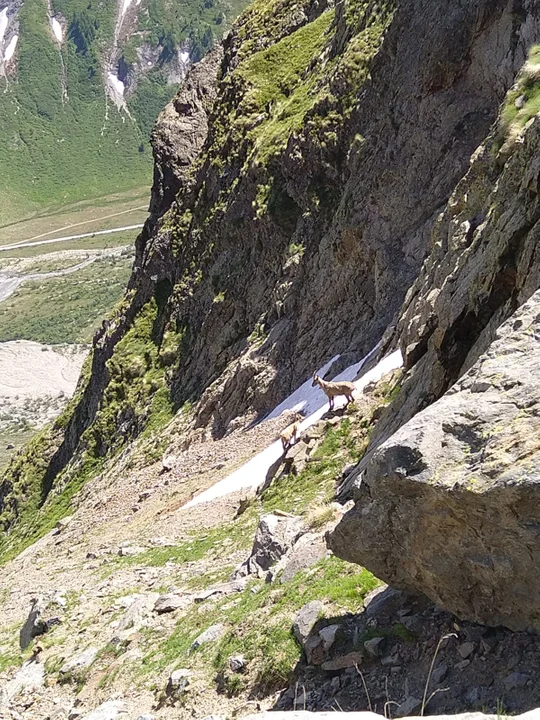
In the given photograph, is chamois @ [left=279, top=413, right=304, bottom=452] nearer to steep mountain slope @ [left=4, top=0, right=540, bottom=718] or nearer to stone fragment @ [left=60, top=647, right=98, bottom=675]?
steep mountain slope @ [left=4, top=0, right=540, bottom=718]

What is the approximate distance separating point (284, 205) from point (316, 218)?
2.36 m

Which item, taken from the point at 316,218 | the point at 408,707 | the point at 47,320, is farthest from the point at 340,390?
the point at 47,320

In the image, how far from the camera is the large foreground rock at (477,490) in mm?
6871

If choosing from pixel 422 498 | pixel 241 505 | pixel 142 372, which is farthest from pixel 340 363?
pixel 422 498

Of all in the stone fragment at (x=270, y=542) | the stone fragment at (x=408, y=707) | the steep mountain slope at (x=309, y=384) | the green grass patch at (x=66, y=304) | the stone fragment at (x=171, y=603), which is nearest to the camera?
the stone fragment at (x=408, y=707)

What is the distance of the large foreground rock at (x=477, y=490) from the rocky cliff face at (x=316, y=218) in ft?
13.8

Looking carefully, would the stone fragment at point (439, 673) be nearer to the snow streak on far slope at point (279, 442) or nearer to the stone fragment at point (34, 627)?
the stone fragment at point (34, 627)

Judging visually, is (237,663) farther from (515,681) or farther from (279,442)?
(279,442)

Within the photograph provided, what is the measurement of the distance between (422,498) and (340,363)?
2071 centimetres

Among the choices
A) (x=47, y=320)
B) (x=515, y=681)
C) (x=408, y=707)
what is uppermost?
(x=515, y=681)

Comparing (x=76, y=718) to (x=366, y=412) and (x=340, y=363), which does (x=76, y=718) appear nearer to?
(x=366, y=412)

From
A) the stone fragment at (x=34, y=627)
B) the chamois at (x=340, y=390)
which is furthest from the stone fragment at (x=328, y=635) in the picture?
the chamois at (x=340, y=390)

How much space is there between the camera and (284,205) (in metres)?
35.6

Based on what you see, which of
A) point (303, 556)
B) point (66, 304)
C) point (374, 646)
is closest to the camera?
point (374, 646)
